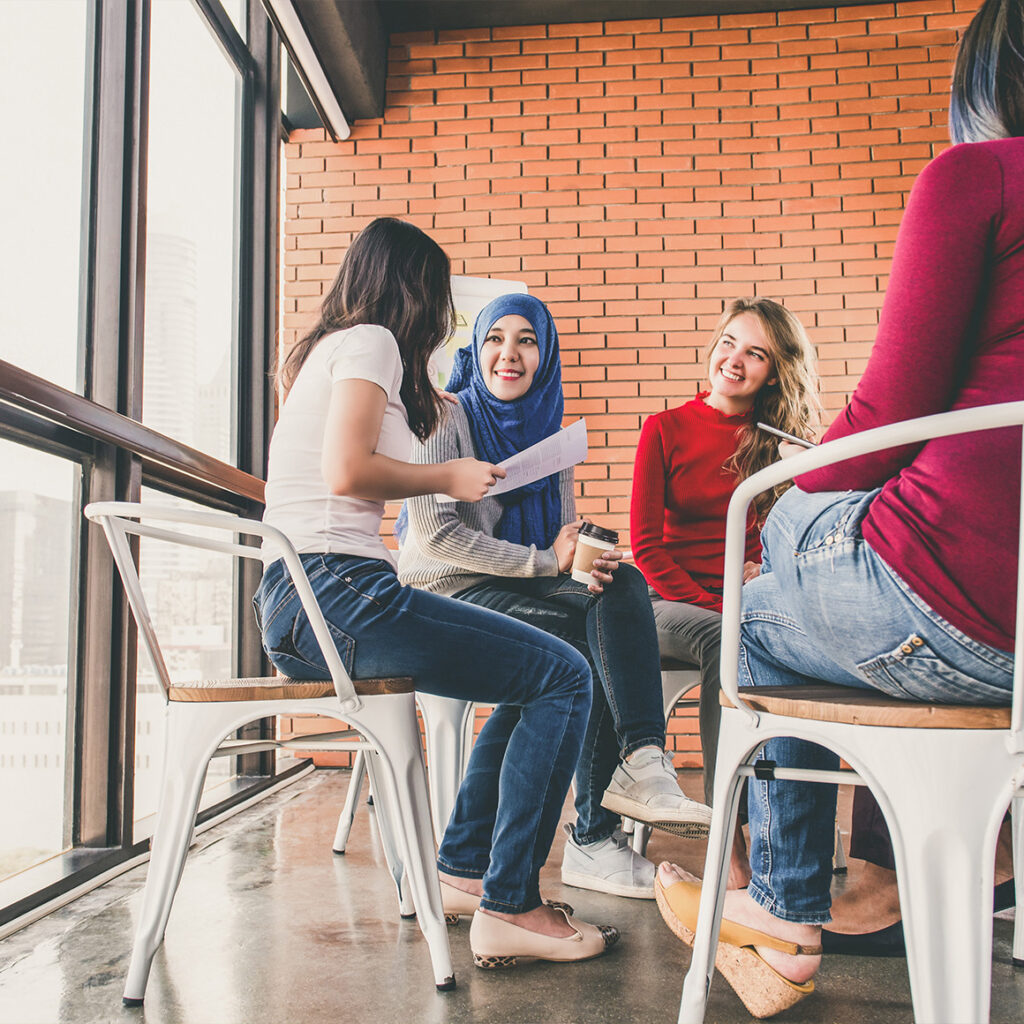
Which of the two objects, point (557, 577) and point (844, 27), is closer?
point (557, 577)

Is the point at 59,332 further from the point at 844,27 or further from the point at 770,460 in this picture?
the point at 844,27

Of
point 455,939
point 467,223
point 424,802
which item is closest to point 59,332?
point 424,802

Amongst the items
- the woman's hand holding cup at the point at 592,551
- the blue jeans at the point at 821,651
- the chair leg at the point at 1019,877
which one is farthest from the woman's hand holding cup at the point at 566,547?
the chair leg at the point at 1019,877

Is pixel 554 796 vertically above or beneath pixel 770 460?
beneath

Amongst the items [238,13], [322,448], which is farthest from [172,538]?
[238,13]

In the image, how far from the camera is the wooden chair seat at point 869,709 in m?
0.82

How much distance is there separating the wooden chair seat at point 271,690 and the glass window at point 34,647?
763 mm

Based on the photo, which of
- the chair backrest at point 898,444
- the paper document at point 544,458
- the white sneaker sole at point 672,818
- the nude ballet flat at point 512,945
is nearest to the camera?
the chair backrest at point 898,444

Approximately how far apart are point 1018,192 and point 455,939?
Answer: 1.44 metres

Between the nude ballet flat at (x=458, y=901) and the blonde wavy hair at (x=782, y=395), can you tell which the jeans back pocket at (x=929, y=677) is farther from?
the blonde wavy hair at (x=782, y=395)

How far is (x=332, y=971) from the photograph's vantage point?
1.44 m

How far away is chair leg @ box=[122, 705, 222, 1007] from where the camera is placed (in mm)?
1254

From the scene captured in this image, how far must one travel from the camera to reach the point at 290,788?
3201mm

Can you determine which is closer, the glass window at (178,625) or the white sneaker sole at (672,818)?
the white sneaker sole at (672,818)
